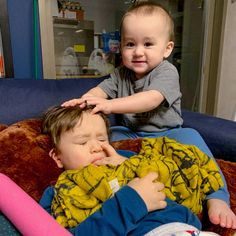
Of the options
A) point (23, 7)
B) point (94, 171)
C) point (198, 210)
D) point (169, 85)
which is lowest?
point (198, 210)

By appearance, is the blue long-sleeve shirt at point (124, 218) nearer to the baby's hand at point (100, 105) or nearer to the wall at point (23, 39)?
the baby's hand at point (100, 105)

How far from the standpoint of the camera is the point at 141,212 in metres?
0.60

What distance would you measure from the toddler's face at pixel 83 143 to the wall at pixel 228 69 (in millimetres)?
1803

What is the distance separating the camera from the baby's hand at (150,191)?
Result: 634 millimetres

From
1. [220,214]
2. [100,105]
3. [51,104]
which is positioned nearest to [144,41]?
[100,105]

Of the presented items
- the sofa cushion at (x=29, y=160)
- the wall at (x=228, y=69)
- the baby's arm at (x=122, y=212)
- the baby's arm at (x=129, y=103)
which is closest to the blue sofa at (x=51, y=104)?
the sofa cushion at (x=29, y=160)

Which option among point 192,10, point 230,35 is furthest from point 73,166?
point 192,10

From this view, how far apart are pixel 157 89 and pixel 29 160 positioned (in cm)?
48

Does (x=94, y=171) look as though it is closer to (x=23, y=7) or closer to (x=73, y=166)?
(x=73, y=166)

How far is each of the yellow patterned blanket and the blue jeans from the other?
3 centimetres

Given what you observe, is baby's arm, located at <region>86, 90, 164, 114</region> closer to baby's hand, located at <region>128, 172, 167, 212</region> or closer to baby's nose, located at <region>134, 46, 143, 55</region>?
baby's nose, located at <region>134, 46, 143, 55</region>

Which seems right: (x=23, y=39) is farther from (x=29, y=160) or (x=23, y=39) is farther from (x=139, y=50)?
(x=29, y=160)

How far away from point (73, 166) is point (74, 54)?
174 cm

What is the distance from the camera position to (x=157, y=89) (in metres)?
1.01
